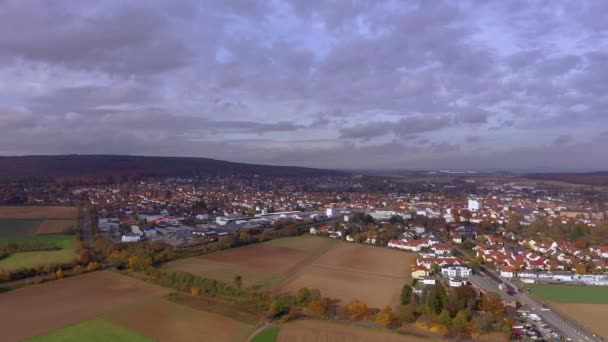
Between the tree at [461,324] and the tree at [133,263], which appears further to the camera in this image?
the tree at [133,263]

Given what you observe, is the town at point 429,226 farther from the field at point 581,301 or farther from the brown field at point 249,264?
the brown field at point 249,264

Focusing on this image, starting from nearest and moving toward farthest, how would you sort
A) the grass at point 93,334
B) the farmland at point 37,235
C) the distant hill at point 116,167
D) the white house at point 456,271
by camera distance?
the grass at point 93,334
the white house at point 456,271
the farmland at point 37,235
the distant hill at point 116,167

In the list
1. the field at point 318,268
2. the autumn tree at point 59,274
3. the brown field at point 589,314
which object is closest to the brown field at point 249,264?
the field at point 318,268

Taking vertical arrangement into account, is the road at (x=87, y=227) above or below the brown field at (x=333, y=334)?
above

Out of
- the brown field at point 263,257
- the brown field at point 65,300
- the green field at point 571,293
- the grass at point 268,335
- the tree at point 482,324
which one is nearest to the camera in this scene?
the grass at point 268,335

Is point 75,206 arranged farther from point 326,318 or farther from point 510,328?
point 510,328

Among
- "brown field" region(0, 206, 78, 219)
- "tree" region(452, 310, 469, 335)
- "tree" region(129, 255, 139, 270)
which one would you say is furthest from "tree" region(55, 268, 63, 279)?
"brown field" region(0, 206, 78, 219)
